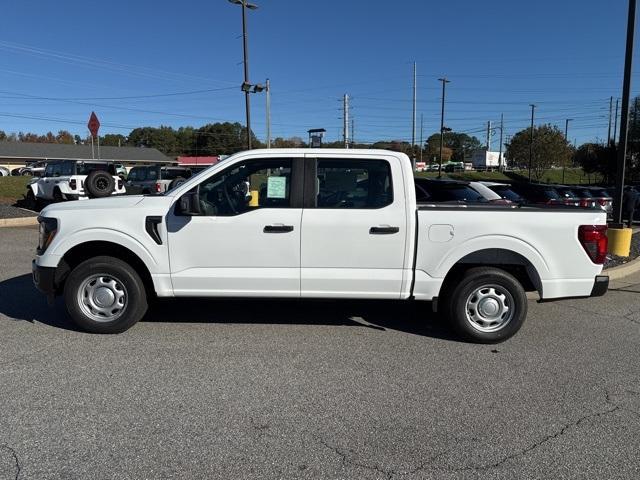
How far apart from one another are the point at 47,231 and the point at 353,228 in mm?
3098

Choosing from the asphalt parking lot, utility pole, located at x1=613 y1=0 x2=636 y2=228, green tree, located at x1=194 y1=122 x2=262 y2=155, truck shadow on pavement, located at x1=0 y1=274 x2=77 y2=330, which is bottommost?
the asphalt parking lot

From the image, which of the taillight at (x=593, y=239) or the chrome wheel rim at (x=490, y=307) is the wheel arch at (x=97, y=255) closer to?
the chrome wheel rim at (x=490, y=307)

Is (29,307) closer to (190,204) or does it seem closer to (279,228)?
(190,204)

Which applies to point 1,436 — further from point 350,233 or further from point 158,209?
point 350,233

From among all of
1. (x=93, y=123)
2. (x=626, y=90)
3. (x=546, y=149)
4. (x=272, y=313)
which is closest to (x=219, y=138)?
(x=546, y=149)

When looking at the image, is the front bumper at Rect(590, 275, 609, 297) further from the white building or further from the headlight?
the white building

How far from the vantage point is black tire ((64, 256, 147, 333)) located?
5.12 metres

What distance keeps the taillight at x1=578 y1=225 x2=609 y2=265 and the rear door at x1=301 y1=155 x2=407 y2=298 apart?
5.70 feet

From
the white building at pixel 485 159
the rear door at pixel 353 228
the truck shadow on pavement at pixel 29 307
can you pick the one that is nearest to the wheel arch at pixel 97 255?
the truck shadow on pavement at pixel 29 307

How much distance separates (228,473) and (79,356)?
95.3 inches

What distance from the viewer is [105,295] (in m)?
5.17

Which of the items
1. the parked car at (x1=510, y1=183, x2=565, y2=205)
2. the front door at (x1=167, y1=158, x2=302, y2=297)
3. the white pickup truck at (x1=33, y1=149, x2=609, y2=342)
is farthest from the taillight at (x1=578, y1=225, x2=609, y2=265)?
the parked car at (x1=510, y1=183, x2=565, y2=205)

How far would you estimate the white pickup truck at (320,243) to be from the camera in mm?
4977

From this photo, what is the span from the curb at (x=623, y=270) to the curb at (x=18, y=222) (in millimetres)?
13737
